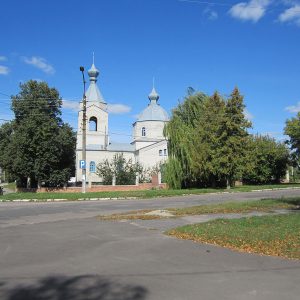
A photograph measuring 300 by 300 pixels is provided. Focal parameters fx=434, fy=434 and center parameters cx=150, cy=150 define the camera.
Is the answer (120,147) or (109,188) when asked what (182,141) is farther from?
(120,147)

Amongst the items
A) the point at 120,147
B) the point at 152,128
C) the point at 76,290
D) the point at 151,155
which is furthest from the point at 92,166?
the point at 76,290

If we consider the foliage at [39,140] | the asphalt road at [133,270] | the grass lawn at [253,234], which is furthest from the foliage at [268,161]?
the asphalt road at [133,270]

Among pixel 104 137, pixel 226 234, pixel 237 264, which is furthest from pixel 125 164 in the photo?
pixel 237 264

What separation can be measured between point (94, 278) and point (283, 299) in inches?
118

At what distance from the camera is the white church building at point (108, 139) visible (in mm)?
67250

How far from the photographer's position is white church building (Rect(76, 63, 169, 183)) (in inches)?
2648

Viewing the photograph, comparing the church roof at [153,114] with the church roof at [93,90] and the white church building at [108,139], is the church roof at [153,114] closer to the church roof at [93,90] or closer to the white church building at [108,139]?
the white church building at [108,139]

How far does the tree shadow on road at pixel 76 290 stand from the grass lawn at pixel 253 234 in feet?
13.7

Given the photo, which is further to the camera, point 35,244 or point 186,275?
point 35,244

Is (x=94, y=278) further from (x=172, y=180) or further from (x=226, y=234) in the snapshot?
(x=172, y=180)

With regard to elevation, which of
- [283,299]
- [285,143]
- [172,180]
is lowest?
[283,299]

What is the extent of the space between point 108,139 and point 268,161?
27.9m

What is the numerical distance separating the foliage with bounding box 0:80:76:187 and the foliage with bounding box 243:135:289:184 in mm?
24548

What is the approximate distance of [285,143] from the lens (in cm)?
6238
